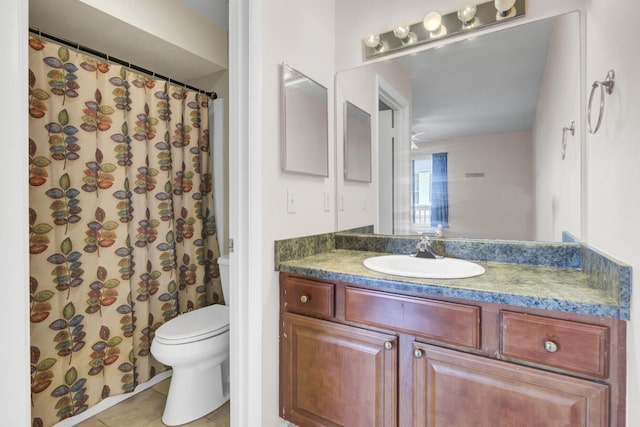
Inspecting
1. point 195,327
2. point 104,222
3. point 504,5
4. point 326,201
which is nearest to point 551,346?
point 326,201

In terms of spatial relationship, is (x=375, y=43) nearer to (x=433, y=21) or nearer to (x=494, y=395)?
(x=433, y=21)

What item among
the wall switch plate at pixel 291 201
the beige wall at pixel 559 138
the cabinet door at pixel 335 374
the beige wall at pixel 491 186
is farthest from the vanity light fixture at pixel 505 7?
the cabinet door at pixel 335 374

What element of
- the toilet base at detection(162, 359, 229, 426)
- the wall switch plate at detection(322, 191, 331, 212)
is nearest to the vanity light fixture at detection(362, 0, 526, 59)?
the wall switch plate at detection(322, 191, 331, 212)

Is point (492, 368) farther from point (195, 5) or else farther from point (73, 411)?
point (195, 5)

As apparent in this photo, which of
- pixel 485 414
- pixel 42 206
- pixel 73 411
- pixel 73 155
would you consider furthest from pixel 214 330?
pixel 485 414

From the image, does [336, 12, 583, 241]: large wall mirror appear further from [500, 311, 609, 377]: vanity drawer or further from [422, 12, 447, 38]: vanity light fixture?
[500, 311, 609, 377]: vanity drawer

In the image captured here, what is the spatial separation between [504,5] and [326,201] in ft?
4.04

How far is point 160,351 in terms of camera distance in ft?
5.22

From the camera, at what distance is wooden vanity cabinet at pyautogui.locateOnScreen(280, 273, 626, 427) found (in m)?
0.83

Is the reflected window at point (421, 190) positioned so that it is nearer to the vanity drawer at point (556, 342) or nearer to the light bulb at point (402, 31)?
the light bulb at point (402, 31)

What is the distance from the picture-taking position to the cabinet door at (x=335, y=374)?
1.15 metres

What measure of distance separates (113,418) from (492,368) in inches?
77.1

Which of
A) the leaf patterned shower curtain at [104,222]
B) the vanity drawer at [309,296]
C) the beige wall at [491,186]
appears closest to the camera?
the vanity drawer at [309,296]

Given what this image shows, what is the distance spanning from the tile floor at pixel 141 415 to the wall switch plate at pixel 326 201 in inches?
50.6
